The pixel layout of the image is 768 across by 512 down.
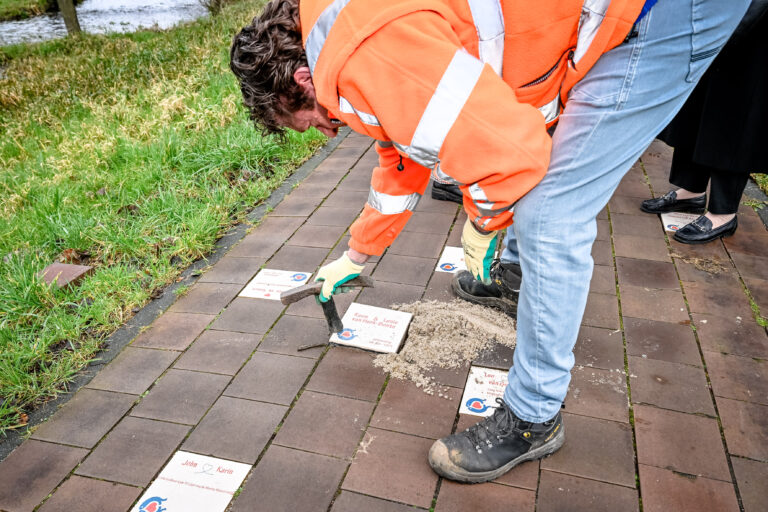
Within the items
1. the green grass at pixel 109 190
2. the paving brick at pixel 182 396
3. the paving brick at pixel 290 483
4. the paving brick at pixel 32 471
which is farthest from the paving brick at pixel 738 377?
the green grass at pixel 109 190

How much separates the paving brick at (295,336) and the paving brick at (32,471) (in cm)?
81

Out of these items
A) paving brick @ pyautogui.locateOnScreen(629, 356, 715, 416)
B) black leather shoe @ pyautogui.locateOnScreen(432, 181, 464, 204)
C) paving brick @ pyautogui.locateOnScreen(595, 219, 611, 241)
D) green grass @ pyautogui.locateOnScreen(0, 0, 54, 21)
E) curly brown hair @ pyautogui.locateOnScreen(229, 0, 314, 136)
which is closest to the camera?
curly brown hair @ pyautogui.locateOnScreen(229, 0, 314, 136)

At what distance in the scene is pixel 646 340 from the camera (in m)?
2.30

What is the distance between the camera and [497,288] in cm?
250

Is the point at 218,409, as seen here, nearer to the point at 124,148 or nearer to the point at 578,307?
the point at 578,307

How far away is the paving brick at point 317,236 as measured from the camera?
3115 mm

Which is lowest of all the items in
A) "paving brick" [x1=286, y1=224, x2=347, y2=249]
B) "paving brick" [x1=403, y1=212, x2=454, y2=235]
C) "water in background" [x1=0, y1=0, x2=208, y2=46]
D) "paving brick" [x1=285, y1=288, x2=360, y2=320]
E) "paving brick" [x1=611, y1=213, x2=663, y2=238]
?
"paving brick" [x1=285, y1=288, x2=360, y2=320]

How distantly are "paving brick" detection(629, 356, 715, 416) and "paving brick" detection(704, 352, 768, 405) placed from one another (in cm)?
5

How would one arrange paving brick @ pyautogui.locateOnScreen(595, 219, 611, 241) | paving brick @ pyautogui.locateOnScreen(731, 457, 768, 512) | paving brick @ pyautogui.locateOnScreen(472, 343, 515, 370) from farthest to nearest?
paving brick @ pyautogui.locateOnScreen(595, 219, 611, 241) → paving brick @ pyautogui.locateOnScreen(472, 343, 515, 370) → paving brick @ pyautogui.locateOnScreen(731, 457, 768, 512)

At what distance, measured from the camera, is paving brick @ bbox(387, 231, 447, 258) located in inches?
116

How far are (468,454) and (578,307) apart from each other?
2.06ft

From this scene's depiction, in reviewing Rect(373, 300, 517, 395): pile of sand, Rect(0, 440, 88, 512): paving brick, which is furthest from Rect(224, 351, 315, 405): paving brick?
Rect(0, 440, 88, 512): paving brick

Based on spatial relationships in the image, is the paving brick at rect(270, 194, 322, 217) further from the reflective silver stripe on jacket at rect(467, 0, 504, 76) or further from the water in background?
the water in background

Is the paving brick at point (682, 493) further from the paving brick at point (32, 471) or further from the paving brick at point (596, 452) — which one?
the paving brick at point (32, 471)
